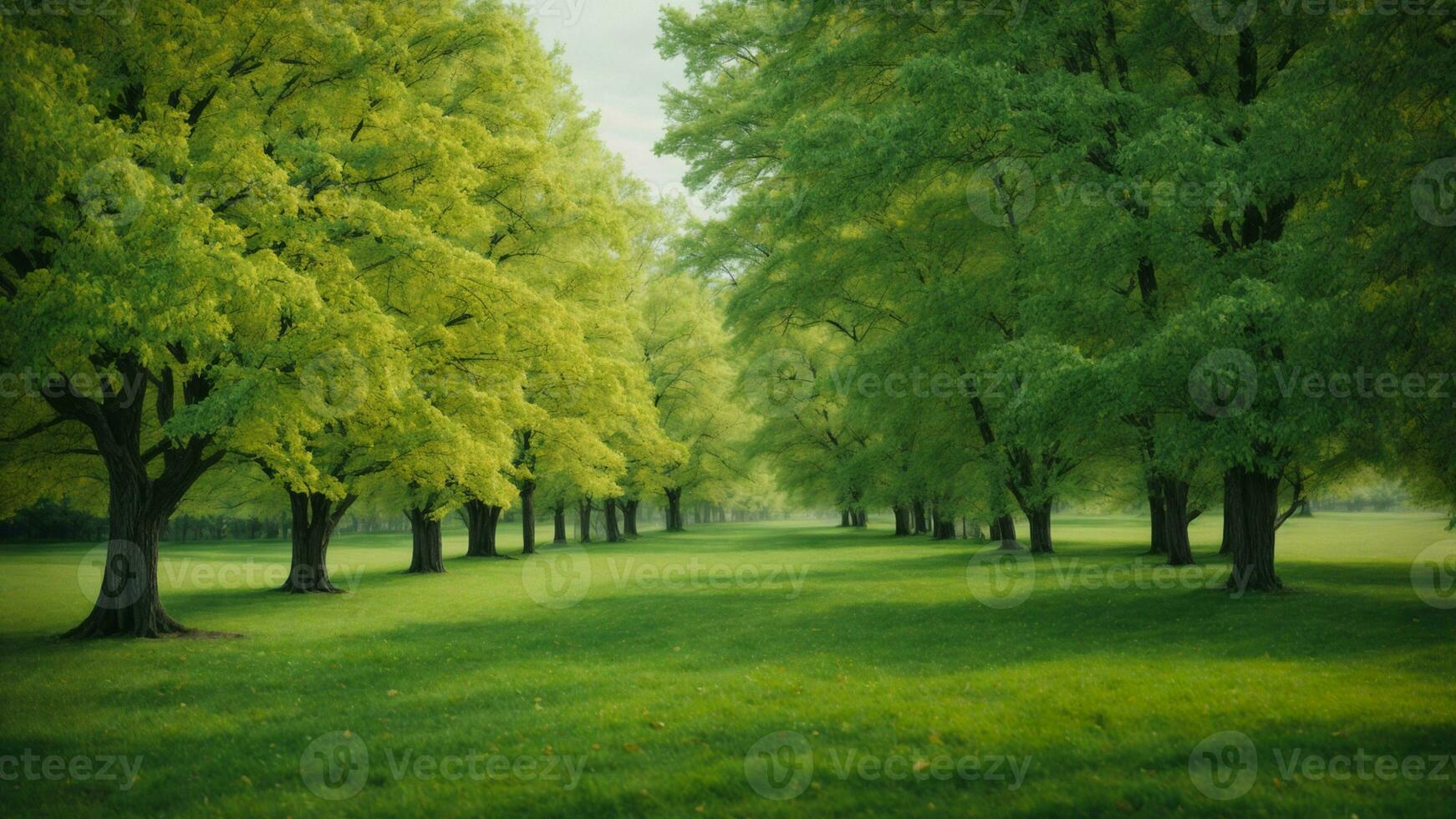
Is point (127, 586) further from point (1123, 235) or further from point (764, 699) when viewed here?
point (1123, 235)

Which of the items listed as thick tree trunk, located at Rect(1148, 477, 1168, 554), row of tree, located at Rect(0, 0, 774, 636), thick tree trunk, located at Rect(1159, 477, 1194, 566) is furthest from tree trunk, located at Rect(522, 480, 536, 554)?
thick tree trunk, located at Rect(1159, 477, 1194, 566)

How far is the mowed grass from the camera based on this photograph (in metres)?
6.08

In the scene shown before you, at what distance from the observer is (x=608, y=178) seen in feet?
122

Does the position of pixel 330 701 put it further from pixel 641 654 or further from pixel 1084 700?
pixel 1084 700

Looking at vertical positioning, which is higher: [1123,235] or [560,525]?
[1123,235]

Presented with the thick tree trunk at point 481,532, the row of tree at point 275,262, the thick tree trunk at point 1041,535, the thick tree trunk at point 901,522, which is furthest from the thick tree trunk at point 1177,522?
the thick tree trunk at point 481,532

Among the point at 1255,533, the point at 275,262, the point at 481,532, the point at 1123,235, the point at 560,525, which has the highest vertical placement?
the point at 1123,235

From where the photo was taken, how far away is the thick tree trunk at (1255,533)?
50.5ft

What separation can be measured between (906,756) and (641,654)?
19.1ft

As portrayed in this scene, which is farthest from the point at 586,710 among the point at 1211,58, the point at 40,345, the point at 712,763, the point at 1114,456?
the point at 1114,456

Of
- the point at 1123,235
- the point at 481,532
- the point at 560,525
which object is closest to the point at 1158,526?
the point at 1123,235

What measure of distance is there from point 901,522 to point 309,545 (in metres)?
33.6

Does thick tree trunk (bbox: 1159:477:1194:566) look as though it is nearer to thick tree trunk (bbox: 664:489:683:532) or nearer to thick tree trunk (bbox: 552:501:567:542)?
thick tree trunk (bbox: 552:501:567:542)

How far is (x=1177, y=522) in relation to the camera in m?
22.5
